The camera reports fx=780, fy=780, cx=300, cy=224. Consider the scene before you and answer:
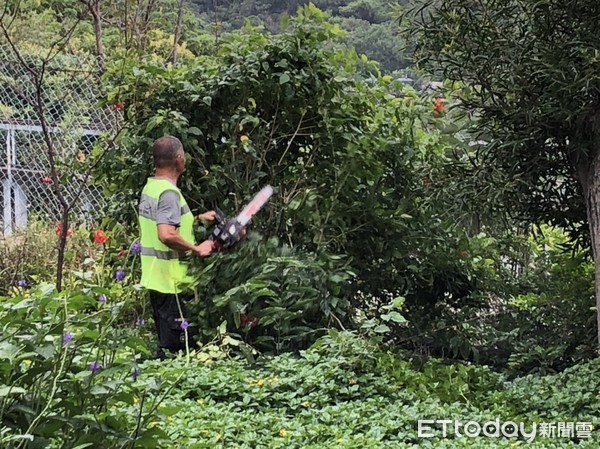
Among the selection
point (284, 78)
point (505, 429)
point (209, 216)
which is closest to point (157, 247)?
→ point (209, 216)

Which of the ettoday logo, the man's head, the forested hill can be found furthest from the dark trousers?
the forested hill

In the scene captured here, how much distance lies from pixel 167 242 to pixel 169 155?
48cm

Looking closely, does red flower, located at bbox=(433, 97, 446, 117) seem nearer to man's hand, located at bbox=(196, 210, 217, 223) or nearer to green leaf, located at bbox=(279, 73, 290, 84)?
green leaf, located at bbox=(279, 73, 290, 84)

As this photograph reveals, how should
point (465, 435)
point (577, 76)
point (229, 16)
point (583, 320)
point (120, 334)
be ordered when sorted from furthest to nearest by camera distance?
point (229, 16) < point (583, 320) < point (577, 76) < point (465, 435) < point (120, 334)

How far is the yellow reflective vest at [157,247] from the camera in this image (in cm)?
412

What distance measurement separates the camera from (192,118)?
4902 mm

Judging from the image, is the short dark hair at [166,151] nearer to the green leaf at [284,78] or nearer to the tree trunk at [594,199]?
the green leaf at [284,78]

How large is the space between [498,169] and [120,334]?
257cm

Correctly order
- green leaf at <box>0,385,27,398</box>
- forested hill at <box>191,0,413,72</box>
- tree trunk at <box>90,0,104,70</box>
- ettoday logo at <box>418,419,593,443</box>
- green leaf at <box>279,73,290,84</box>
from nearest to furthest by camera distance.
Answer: green leaf at <box>0,385,27,398</box>
ettoday logo at <box>418,419,593,443</box>
green leaf at <box>279,73,290,84</box>
tree trunk at <box>90,0,104,70</box>
forested hill at <box>191,0,413,72</box>

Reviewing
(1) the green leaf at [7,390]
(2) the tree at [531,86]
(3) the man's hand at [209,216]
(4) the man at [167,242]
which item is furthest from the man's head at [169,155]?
(1) the green leaf at [7,390]

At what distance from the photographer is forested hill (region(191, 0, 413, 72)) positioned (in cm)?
751

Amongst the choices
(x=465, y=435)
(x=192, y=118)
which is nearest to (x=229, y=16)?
(x=192, y=118)

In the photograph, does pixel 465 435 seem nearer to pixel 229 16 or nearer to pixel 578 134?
pixel 578 134

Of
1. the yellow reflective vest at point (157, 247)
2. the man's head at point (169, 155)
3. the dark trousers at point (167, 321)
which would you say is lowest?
the dark trousers at point (167, 321)
